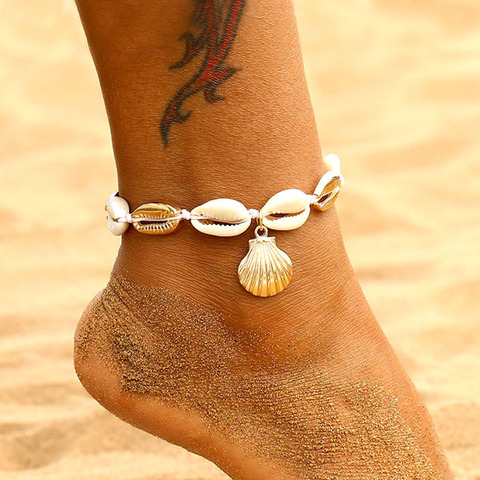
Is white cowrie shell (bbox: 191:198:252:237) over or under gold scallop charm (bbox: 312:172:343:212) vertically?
under

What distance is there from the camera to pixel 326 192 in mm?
1015

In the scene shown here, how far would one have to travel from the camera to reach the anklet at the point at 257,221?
0.95 meters

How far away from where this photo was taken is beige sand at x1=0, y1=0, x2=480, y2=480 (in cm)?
140

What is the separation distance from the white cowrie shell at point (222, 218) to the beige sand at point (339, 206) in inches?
21.0

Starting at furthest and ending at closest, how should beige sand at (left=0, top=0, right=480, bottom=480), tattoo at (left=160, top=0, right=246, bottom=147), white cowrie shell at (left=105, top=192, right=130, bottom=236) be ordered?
beige sand at (left=0, top=0, right=480, bottom=480), white cowrie shell at (left=105, top=192, right=130, bottom=236), tattoo at (left=160, top=0, right=246, bottom=147)

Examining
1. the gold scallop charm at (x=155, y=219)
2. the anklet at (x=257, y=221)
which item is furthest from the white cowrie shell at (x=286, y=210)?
the gold scallop charm at (x=155, y=219)

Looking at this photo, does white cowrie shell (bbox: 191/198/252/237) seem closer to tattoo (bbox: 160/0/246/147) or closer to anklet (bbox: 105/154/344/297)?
anklet (bbox: 105/154/344/297)

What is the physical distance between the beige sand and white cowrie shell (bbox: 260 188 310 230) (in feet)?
1.81

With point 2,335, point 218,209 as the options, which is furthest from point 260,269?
point 2,335

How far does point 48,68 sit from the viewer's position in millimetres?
3160

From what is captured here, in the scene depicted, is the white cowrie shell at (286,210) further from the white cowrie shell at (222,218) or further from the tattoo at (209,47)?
the tattoo at (209,47)

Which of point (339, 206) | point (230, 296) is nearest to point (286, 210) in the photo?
point (230, 296)

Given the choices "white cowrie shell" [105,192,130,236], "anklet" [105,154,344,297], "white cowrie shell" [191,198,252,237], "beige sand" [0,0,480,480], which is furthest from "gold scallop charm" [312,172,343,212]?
"beige sand" [0,0,480,480]

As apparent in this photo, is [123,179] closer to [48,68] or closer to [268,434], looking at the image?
[268,434]
